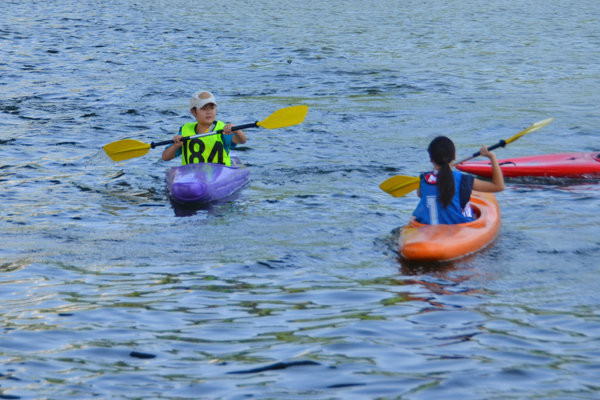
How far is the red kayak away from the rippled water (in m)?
0.18

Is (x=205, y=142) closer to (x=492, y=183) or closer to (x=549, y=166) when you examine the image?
(x=492, y=183)

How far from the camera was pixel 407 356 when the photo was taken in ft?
13.3

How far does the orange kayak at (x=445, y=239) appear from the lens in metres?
5.68

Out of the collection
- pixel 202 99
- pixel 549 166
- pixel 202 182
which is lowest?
pixel 549 166

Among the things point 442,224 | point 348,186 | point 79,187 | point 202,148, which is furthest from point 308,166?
point 442,224

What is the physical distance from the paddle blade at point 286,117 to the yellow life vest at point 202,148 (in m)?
0.60

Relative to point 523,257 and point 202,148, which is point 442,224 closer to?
point 523,257

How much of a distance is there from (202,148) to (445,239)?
3344mm

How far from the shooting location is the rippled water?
3.92 metres

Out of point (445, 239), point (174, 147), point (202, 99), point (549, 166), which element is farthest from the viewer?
point (549, 166)

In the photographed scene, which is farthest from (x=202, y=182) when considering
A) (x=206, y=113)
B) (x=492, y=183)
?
(x=492, y=183)

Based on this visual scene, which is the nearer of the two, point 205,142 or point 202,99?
point 202,99

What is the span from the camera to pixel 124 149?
8.57 metres

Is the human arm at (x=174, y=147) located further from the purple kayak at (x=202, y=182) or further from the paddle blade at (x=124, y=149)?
the paddle blade at (x=124, y=149)
